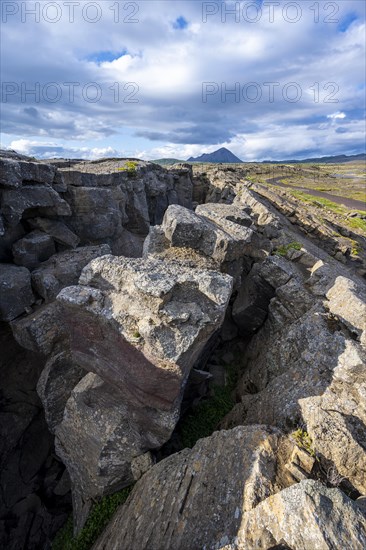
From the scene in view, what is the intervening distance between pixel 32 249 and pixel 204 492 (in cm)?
1522

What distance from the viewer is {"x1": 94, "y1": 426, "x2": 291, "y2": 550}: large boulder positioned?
8.94 meters

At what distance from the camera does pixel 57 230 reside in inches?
767

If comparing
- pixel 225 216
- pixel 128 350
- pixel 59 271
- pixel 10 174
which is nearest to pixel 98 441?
pixel 128 350

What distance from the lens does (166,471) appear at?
11523 mm

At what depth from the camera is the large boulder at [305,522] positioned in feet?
23.1

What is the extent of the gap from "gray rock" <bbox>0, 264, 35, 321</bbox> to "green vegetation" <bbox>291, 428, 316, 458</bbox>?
14.3 meters

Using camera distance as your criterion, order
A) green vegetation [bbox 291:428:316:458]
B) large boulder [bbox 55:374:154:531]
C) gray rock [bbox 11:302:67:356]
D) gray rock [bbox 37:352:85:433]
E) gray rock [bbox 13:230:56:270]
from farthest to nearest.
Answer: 1. gray rock [bbox 13:230:56:270]
2. gray rock [bbox 37:352:85:433]
3. gray rock [bbox 11:302:67:356]
4. large boulder [bbox 55:374:154:531]
5. green vegetation [bbox 291:428:316:458]

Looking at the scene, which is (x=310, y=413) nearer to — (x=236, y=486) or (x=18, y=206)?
(x=236, y=486)

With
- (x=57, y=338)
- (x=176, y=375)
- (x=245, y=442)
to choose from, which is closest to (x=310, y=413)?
(x=245, y=442)

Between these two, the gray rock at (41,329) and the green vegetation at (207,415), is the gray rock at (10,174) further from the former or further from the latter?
the green vegetation at (207,415)

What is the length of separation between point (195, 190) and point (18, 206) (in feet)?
134

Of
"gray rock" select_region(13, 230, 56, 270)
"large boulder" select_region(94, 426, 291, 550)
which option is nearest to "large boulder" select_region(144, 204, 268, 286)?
"gray rock" select_region(13, 230, 56, 270)

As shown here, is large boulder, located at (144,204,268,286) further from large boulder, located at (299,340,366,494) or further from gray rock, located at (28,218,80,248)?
large boulder, located at (299,340,366,494)

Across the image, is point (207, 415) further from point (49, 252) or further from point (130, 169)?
point (130, 169)
